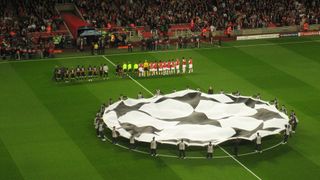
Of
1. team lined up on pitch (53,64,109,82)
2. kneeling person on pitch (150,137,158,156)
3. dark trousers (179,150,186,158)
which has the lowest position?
dark trousers (179,150,186,158)

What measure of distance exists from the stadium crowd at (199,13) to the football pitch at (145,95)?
4691mm

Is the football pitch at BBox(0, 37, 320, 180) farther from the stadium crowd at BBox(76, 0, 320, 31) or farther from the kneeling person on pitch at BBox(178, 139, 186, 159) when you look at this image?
the stadium crowd at BBox(76, 0, 320, 31)

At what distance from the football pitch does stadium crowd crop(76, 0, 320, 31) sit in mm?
4691

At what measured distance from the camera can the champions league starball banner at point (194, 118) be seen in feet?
132

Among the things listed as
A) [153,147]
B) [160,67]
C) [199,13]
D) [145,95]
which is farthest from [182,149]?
[199,13]

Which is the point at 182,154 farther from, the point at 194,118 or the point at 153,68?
the point at 153,68

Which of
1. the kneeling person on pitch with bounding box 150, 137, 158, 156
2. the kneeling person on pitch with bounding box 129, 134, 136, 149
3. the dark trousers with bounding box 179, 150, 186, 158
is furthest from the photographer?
the kneeling person on pitch with bounding box 129, 134, 136, 149

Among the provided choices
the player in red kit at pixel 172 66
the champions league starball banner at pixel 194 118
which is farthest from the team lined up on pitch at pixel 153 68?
the champions league starball banner at pixel 194 118

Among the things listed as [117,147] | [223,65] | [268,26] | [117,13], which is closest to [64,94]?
[117,147]

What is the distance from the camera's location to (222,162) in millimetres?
38531

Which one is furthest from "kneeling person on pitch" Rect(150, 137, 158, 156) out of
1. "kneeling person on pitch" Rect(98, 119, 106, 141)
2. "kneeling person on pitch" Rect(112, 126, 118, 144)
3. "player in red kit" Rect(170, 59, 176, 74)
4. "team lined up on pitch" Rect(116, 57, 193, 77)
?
"player in red kit" Rect(170, 59, 176, 74)

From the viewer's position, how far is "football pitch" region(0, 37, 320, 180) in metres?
37.7

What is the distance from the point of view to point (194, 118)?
141 feet

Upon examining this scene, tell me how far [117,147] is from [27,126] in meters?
7.08
